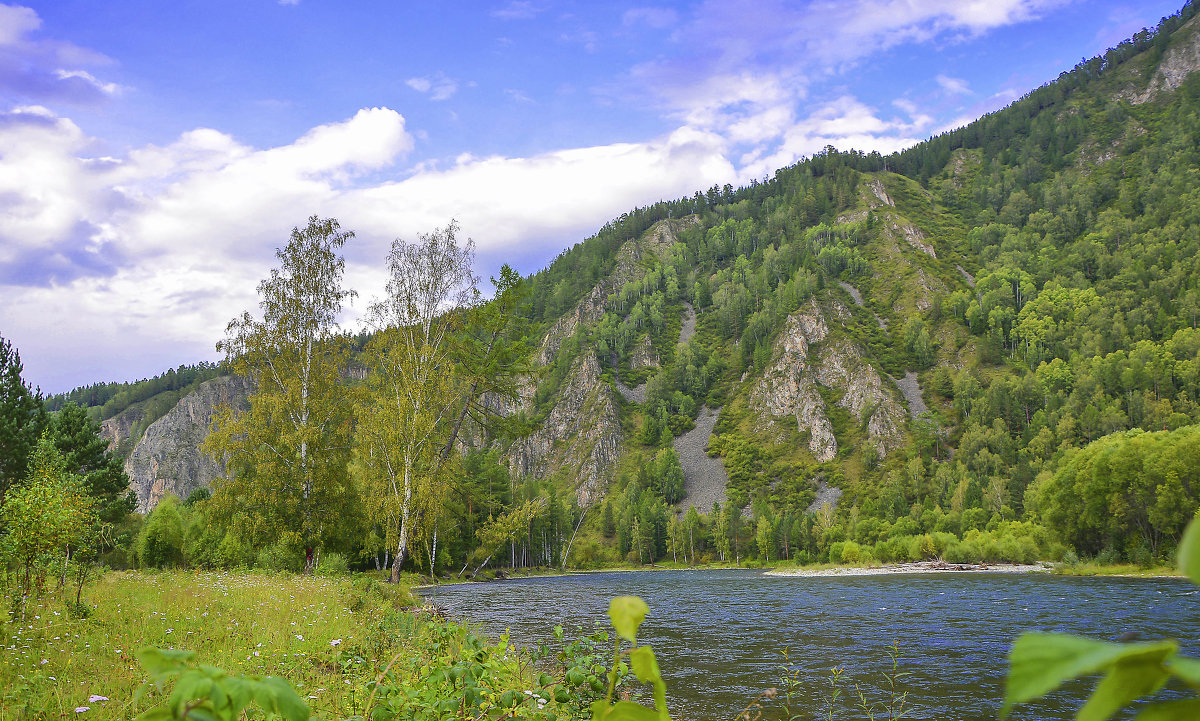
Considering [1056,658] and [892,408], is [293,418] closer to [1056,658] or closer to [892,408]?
Answer: [1056,658]

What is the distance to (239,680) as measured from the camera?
3.06ft

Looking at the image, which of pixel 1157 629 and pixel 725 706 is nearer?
pixel 725 706

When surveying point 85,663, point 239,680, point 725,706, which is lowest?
point 725,706

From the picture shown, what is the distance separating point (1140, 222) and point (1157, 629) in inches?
7467

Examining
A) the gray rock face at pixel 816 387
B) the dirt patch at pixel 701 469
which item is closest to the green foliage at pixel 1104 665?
the dirt patch at pixel 701 469

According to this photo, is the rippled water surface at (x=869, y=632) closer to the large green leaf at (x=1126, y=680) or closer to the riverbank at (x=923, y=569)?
the large green leaf at (x=1126, y=680)

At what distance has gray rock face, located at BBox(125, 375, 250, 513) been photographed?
152750 mm

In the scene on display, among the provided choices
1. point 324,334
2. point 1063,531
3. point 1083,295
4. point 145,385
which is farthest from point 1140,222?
point 145,385

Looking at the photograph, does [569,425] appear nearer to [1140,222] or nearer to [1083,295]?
[1083,295]

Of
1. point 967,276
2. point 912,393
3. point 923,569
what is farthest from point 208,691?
point 967,276

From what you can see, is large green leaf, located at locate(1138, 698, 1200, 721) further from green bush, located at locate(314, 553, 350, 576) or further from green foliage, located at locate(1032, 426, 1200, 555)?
green foliage, located at locate(1032, 426, 1200, 555)

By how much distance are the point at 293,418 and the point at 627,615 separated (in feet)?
90.2

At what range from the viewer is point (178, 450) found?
15300cm

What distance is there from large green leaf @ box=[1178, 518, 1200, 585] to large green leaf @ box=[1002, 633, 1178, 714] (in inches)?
2.4
